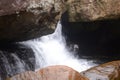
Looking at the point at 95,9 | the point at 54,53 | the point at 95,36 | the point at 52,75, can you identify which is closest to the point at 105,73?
the point at 52,75

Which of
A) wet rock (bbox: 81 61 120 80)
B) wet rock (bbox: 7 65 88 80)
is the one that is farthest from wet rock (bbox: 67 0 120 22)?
wet rock (bbox: 7 65 88 80)

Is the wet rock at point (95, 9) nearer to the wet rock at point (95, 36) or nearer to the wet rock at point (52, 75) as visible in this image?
the wet rock at point (95, 36)

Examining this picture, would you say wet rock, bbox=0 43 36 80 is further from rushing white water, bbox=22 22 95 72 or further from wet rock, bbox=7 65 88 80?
wet rock, bbox=7 65 88 80

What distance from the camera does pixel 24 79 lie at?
369 centimetres

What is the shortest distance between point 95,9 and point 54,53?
4.68 ft

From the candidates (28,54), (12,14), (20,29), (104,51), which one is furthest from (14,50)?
(104,51)

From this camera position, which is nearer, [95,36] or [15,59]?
[15,59]

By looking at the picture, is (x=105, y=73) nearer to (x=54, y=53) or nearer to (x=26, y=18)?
(x=26, y=18)

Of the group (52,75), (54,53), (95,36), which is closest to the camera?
(52,75)

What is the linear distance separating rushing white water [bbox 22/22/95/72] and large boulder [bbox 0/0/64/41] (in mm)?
613

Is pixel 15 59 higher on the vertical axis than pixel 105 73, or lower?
lower

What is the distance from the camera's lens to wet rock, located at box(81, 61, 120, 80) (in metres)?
4.31

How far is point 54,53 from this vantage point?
22.4 feet

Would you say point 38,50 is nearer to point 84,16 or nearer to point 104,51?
point 84,16
